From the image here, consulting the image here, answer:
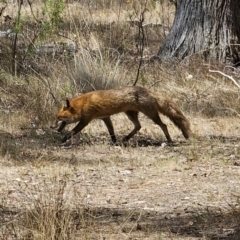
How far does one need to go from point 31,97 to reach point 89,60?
4.50 ft

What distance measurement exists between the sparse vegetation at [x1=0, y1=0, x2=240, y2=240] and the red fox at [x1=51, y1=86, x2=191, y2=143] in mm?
197

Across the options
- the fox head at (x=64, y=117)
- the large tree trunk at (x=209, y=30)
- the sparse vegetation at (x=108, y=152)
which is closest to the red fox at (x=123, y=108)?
the fox head at (x=64, y=117)

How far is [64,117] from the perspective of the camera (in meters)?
10.1

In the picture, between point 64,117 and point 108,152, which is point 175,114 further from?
point 64,117

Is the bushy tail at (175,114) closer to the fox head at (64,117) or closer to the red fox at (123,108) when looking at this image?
the red fox at (123,108)

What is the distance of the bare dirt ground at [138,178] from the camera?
621 cm

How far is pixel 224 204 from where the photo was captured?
6.73 meters

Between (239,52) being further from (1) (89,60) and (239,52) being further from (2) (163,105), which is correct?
(2) (163,105)

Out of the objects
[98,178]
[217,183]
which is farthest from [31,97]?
[217,183]

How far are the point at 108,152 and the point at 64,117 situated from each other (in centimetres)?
110

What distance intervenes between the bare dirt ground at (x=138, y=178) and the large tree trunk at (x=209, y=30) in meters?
2.68

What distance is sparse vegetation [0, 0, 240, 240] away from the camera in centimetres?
611

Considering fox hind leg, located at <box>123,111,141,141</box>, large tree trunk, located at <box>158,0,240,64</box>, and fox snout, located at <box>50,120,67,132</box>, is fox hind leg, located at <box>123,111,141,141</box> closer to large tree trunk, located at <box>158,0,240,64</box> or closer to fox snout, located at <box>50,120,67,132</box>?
fox snout, located at <box>50,120,67,132</box>

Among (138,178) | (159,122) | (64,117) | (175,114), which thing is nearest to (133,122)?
(159,122)
